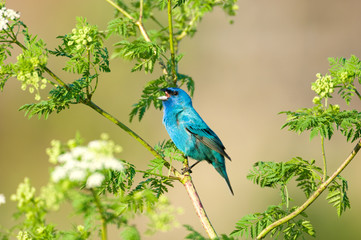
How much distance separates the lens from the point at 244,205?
7.19 m

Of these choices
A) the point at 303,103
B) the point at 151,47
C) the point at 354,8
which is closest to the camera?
the point at 151,47

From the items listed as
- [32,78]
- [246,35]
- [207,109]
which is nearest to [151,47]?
[32,78]

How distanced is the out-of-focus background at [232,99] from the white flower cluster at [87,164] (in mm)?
5421

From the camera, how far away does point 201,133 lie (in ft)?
13.6

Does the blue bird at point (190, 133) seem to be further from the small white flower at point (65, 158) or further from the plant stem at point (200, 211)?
the small white flower at point (65, 158)

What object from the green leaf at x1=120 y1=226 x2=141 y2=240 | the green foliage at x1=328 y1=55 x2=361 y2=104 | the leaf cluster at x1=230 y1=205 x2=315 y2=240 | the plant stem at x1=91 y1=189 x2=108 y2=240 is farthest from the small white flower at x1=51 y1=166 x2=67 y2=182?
the green foliage at x1=328 y1=55 x2=361 y2=104

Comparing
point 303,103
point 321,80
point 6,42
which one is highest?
point 303,103

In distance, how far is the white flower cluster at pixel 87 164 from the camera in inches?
48.6

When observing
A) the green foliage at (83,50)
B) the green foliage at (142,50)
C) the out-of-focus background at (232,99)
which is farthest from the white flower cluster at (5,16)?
the out-of-focus background at (232,99)

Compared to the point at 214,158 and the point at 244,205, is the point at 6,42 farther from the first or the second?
the point at 244,205

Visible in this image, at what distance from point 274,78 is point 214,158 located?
16.0 ft

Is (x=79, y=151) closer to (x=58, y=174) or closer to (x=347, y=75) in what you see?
(x=58, y=174)

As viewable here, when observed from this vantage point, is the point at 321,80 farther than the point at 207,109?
No

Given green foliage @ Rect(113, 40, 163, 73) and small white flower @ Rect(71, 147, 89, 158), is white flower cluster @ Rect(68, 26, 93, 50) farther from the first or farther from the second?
small white flower @ Rect(71, 147, 89, 158)
